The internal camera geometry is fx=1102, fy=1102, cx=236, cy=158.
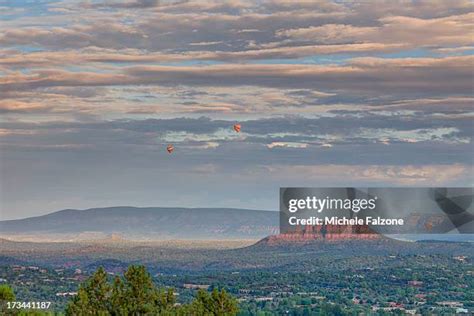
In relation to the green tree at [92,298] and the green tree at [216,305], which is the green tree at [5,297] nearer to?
the green tree at [92,298]

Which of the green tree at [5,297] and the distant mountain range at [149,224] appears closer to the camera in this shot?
the green tree at [5,297]

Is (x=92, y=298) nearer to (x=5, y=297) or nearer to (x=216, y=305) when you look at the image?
(x=5, y=297)

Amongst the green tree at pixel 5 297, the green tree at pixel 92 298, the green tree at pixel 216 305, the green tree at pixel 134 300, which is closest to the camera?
the green tree at pixel 92 298

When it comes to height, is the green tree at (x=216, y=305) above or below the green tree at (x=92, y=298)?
below

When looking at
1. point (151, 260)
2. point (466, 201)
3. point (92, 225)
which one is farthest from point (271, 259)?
point (466, 201)

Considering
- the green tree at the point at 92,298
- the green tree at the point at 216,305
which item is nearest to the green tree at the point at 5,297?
the green tree at the point at 92,298

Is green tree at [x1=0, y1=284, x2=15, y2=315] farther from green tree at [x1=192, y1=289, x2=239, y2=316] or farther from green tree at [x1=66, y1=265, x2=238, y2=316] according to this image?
green tree at [x1=192, y1=289, x2=239, y2=316]

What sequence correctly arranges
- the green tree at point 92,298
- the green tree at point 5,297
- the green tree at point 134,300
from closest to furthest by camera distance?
the green tree at point 92,298, the green tree at point 134,300, the green tree at point 5,297

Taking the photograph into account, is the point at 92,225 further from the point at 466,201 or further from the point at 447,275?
the point at 466,201

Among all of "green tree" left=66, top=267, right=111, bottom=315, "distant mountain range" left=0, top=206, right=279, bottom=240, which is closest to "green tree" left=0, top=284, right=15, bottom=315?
"green tree" left=66, top=267, right=111, bottom=315
